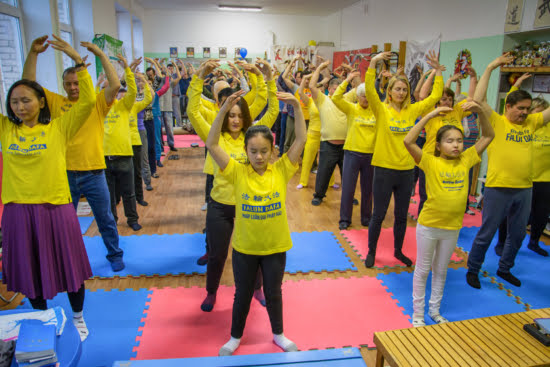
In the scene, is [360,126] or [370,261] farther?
[360,126]

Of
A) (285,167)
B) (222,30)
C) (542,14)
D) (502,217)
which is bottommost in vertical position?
(502,217)

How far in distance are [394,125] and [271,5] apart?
887cm

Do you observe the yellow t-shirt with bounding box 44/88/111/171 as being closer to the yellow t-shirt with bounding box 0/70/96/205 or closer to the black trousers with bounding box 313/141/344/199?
the yellow t-shirt with bounding box 0/70/96/205

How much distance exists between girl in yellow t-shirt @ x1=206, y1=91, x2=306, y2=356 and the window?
4343mm

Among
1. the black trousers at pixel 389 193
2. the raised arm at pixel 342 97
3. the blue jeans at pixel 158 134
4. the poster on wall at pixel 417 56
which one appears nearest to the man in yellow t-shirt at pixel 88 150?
the raised arm at pixel 342 97

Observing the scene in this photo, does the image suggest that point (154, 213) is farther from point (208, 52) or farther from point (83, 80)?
point (208, 52)

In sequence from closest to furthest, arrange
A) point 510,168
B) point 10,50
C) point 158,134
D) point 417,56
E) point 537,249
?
point 510,168 → point 537,249 → point 10,50 → point 417,56 → point 158,134

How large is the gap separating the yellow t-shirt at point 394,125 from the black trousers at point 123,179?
101 inches

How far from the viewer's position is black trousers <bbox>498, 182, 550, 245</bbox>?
3.67m

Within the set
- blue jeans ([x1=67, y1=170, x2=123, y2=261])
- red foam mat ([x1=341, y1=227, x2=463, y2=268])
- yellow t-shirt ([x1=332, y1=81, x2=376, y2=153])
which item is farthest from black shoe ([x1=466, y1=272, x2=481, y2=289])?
blue jeans ([x1=67, y1=170, x2=123, y2=261])

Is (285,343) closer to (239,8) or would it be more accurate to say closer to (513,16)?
(513,16)

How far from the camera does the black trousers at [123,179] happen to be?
4.04 m

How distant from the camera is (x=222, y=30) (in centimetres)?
1249

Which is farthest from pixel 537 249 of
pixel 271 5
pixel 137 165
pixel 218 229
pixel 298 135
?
pixel 271 5
